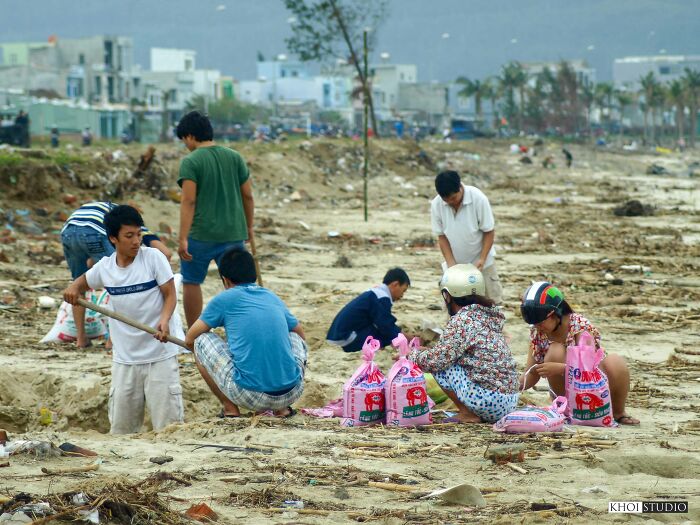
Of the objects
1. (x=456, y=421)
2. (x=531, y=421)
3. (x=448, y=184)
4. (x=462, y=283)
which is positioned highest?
(x=448, y=184)

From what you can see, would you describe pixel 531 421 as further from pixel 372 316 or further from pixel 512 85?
pixel 512 85

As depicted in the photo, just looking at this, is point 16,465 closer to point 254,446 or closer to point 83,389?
point 254,446

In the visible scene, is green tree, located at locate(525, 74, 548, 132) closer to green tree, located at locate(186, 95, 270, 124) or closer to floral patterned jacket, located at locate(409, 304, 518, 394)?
green tree, located at locate(186, 95, 270, 124)

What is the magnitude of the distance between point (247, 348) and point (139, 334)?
2.23 feet

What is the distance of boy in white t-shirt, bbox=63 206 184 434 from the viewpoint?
652 centimetres

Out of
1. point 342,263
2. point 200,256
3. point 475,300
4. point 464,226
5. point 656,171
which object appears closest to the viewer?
point 475,300

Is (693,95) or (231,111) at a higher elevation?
(693,95)

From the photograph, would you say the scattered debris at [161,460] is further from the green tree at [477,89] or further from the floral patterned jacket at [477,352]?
the green tree at [477,89]

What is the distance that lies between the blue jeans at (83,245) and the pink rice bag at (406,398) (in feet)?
9.72

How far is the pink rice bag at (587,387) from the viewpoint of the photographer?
6453 millimetres

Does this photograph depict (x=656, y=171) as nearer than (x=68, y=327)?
No

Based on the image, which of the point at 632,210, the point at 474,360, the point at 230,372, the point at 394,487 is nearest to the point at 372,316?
the point at 474,360

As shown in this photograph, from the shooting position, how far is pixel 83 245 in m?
8.40

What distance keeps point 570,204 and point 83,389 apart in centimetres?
2071
